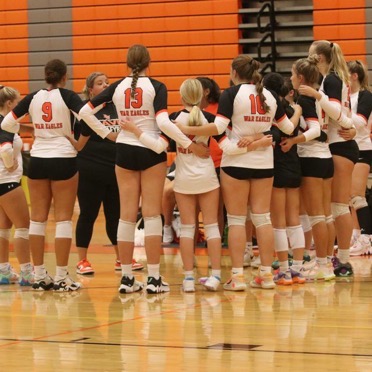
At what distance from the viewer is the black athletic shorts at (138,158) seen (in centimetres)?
639

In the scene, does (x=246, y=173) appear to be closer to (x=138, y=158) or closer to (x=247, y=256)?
(x=138, y=158)

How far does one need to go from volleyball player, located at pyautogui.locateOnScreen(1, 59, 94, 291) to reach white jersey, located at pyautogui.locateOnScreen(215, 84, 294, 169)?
102 centimetres

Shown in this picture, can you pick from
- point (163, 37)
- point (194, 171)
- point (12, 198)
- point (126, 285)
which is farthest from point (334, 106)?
point (163, 37)

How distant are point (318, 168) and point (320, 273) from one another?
0.81 meters

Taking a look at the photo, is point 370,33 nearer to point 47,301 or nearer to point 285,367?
point 47,301

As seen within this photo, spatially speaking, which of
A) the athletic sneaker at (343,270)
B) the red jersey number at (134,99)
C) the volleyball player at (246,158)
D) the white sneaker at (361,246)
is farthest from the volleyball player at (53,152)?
the white sneaker at (361,246)

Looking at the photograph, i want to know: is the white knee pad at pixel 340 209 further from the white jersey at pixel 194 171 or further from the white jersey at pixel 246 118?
the white jersey at pixel 194 171

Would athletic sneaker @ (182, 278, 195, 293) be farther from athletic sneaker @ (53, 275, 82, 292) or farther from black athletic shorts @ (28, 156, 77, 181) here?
black athletic shorts @ (28, 156, 77, 181)

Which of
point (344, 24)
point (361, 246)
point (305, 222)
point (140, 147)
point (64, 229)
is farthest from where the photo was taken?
point (344, 24)

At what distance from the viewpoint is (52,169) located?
21.6 feet

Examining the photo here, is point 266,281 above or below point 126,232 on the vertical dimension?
below

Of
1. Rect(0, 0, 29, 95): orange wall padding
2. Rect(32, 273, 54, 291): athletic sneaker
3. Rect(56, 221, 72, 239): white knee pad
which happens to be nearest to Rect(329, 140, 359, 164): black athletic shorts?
Rect(56, 221, 72, 239): white knee pad

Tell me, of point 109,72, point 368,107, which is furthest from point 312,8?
point 368,107

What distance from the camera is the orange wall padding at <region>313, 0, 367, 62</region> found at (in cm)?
1259
